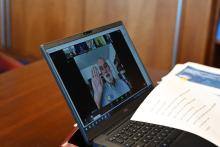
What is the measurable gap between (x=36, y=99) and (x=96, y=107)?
1.23ft

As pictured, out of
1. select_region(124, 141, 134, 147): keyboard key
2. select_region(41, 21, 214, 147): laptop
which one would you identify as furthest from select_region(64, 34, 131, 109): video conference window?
select_region(124, 141, 134, 147): keyboard key

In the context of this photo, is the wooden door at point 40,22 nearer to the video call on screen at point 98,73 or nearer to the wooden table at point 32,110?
the wooden table at point 32,110

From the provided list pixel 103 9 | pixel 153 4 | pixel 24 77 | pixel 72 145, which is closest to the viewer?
pixel 72 145

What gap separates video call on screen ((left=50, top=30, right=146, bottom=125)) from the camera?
2.43 feet

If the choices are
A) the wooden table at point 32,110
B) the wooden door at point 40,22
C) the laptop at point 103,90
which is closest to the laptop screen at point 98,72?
the laptop at point 103,90

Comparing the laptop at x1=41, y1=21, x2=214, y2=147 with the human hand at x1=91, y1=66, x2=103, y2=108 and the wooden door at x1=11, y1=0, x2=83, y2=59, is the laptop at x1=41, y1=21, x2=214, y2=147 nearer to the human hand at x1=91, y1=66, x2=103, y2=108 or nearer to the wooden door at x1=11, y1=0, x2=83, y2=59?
the human hand at x1=91, y1=66, x2=103, y2=108

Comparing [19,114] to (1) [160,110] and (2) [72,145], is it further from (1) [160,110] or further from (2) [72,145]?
(1) [160,110]

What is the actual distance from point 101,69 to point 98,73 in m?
0.02

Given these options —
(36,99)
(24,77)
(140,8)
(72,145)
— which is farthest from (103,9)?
(72,145)

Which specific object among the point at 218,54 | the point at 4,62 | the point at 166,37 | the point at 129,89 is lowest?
the point at 218,54

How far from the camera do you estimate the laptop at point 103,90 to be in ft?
2.38

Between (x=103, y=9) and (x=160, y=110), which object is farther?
(x=103, y=9)

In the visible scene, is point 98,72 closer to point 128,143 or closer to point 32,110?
point 128,143

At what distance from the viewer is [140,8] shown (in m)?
2.23
